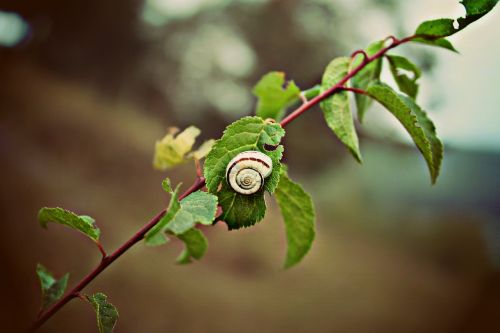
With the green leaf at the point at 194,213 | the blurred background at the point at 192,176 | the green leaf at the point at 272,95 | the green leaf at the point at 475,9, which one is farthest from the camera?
the blurred background at the point at 192,176

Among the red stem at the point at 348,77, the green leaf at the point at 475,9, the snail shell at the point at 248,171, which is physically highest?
the green leaf at the point at 475,9

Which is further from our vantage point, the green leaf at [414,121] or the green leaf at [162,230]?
the green leaf at [414,121]

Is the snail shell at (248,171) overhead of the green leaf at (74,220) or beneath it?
overhead

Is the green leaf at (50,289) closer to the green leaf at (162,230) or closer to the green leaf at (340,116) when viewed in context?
the green leaf at (162,230)

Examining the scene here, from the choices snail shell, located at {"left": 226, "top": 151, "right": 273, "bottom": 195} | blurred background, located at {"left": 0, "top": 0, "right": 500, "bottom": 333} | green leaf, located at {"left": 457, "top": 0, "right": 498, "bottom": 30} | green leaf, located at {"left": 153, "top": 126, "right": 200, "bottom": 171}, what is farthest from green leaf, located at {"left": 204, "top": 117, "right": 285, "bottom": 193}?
blurred background, located at {"left": 0, "top": 0, "right": 500, "bottom": 333}

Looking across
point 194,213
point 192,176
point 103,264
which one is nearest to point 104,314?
point 103,264

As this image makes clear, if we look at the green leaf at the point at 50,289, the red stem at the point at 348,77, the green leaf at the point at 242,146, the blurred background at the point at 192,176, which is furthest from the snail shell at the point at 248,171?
the blurred background at the point at 192,176

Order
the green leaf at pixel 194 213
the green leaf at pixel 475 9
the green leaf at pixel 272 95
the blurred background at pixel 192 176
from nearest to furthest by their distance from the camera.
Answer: the green leaf at pixel 194 213 < the green leaf at pixel 475 9 < the green leaf at pixel 272 95 < the blurred background at pixel 192 176

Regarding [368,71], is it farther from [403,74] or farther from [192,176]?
[192,176]
